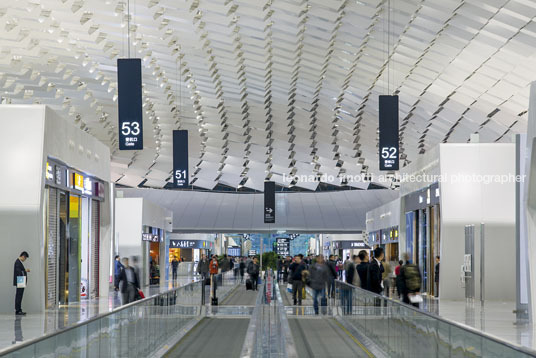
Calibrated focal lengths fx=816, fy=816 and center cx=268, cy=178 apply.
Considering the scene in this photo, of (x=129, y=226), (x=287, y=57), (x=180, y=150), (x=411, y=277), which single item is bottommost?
(x=411, y=277)

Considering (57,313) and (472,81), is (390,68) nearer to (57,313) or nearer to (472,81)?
(472,81)

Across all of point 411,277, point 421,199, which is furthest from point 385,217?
point 411,277

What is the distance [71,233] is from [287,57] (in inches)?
723

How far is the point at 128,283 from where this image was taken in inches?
627

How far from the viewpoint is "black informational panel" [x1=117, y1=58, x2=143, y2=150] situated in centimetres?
1847

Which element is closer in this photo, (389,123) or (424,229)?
(389,123)

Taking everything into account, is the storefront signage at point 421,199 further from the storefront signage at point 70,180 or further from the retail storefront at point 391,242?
the storefront signage at point 70,180

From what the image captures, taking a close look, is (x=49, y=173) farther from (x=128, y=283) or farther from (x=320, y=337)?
(x=320, y=337)

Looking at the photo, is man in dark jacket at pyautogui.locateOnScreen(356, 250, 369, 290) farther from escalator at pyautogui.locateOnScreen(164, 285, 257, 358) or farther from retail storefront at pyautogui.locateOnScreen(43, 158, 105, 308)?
retail storefront at pyautogui.locateOnScreen(43, 158, 105, 308)

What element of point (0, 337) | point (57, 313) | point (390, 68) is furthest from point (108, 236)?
point (390, 68)

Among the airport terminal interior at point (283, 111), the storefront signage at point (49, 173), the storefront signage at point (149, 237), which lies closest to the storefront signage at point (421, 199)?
the airport terminal interior at point (283, 111)

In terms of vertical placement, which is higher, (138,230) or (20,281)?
(138,230)

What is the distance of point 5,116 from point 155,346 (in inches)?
318

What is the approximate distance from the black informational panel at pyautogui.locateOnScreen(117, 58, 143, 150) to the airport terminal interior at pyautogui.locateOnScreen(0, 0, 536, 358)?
0.06 m
